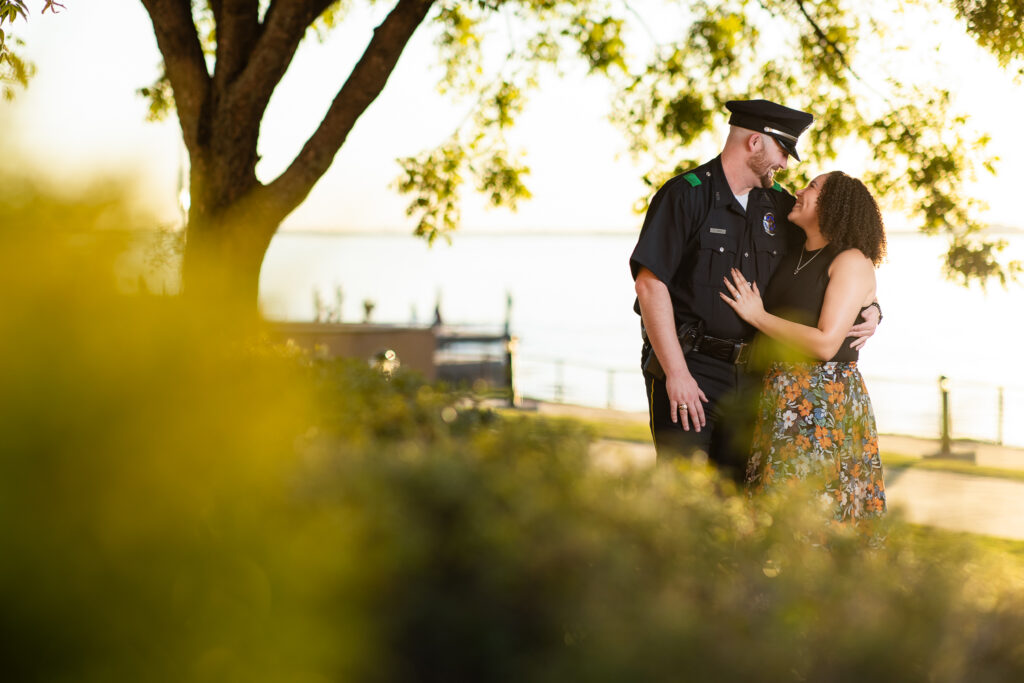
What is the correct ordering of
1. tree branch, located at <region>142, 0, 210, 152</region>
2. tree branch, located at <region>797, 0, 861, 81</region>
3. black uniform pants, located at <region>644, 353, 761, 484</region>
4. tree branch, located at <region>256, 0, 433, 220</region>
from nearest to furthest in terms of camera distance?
black uniform pants, located at <region>644, 353, 761, 484</region>
tree branch, located at <region>256, 0, 433, 220</region>
tree branch, located at <region>142, 0, 210, 152</region>
tree branch, located at <region>797, 0, 861, 81</region>

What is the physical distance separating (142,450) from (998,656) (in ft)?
4.14

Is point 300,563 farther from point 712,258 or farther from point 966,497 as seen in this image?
point 966,497

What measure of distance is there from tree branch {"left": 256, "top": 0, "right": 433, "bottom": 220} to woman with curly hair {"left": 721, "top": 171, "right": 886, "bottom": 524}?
450 cm

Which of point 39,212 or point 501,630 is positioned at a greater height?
point 39,212

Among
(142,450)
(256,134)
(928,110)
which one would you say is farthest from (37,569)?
(928,110)

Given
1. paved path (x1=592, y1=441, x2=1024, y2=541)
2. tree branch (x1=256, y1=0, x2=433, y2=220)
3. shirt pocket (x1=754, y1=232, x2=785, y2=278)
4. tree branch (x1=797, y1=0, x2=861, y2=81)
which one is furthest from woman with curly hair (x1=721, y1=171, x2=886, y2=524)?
tree branch (x1=797, y1=0, x2=861, y2=81)

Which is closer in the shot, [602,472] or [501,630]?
[501,630]

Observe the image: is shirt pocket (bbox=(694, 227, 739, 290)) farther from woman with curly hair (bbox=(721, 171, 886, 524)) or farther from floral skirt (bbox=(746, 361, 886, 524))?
floral skirt (bbox=(746, 361, 886, 524))

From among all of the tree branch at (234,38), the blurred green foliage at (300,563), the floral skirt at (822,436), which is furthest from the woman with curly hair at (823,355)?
the tree branch at (234,38)

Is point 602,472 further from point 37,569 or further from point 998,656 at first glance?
point 37,569

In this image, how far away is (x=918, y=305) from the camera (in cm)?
10106

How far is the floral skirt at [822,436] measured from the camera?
4.06 metres

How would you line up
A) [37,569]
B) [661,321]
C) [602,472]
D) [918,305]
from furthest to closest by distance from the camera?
[918,305], [661,321], [602,472], [37,569]

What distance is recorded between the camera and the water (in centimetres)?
363
